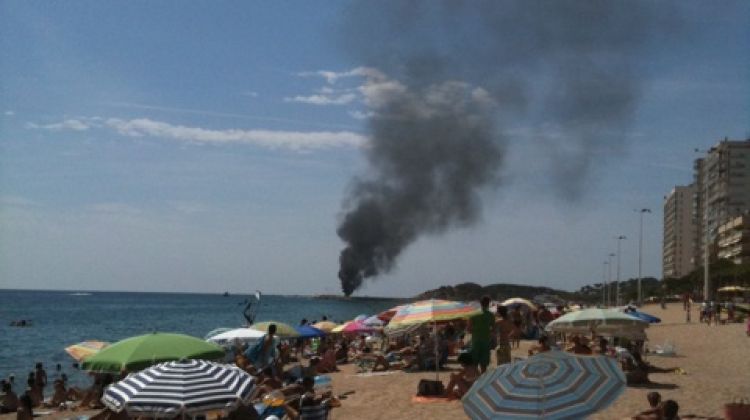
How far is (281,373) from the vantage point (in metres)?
14.9

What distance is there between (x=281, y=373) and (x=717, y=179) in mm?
120384

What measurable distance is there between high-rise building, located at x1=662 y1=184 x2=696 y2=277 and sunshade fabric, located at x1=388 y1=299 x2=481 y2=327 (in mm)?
140921

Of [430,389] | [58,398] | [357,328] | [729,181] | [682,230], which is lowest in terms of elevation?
[58,398]

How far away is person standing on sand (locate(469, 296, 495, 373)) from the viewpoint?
12781 millimetres

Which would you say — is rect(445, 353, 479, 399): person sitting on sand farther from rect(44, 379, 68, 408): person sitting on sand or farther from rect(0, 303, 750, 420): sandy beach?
rect(44, 379, 68, 408): person sitting on sand

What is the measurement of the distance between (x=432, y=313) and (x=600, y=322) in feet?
13.8

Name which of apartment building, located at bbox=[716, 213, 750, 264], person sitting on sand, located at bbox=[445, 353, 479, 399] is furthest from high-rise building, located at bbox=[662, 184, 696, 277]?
person sitting on sand, located at bbox=[445, 353, 479, 399]

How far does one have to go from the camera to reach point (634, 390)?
12688 millimetres

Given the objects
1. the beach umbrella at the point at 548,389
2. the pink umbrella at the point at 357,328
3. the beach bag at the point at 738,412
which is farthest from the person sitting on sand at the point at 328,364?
the beach umbrella at the point at 548,389

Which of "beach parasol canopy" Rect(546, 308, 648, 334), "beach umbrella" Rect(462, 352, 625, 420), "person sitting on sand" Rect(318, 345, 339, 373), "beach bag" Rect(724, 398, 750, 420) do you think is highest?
Result: "beach parasol canopy" Rect(546, 308, 648, 334)

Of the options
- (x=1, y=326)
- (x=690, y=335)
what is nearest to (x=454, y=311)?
(x=690, y=335)

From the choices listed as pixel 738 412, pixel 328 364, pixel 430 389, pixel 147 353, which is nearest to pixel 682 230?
pixel 328 364

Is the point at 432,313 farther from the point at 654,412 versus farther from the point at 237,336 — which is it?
the point at 654,412

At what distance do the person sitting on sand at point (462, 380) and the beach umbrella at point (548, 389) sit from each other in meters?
5.55
